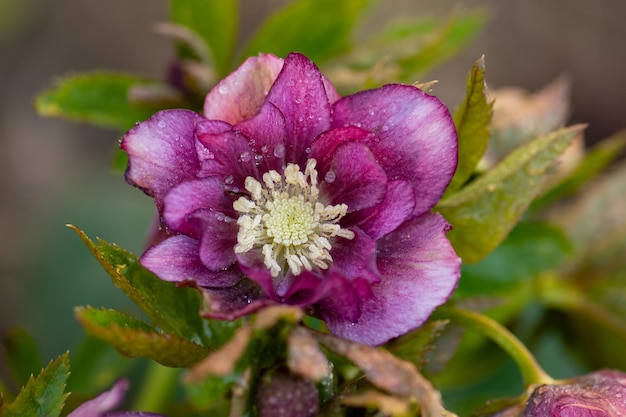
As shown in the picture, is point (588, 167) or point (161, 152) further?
point (588, 167)

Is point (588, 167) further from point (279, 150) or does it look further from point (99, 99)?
point (99, 99)

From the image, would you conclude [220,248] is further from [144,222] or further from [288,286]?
[144,222]

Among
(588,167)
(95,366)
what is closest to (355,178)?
(588,167)

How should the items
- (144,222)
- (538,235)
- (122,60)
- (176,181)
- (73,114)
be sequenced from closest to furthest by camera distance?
(176,181), (73,114), (538,235), (144,222), (122,60)

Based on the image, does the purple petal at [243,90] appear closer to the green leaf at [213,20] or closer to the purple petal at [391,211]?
the purple petal at [391,211]

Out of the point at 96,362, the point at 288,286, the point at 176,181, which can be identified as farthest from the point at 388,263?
the point at 96,362

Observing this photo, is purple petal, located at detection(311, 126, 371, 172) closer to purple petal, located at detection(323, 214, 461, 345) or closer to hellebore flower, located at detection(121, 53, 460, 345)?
hellebore flower, located at detection(121, 53, 460, 345)

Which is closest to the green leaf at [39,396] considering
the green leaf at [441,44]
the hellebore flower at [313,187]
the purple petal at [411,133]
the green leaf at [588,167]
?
the hellebore flower at [313,187]

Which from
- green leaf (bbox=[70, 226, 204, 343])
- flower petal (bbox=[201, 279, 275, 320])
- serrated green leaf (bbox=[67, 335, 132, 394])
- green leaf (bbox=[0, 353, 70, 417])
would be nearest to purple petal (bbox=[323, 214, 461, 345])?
flower petal (bbox=[201, 279, 275, 320])
